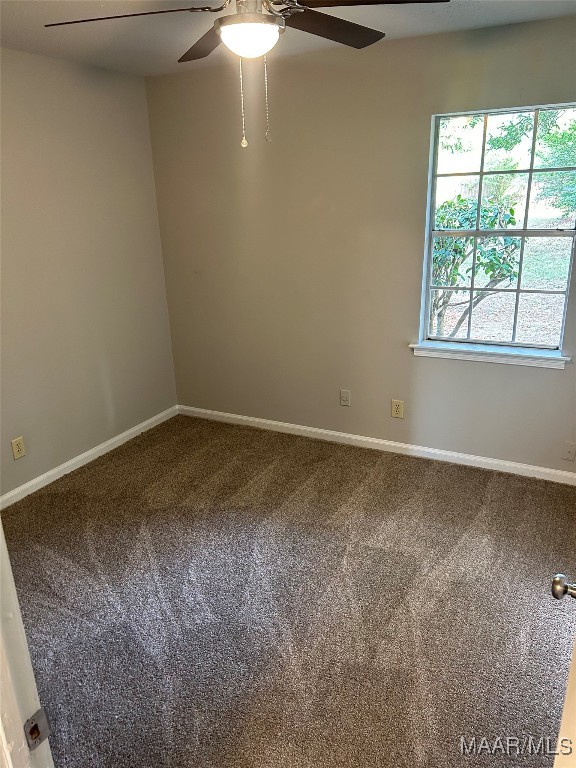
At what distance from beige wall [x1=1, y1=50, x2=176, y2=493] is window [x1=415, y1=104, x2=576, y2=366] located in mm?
1935

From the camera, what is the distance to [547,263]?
285 centimetres

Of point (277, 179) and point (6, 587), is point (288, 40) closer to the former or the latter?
point (277, 179)

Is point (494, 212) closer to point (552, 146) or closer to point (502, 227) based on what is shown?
point (502, 227)

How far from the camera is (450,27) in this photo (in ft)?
8.50

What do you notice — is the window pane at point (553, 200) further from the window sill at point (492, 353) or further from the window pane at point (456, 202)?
the window sill at point (492, 353)

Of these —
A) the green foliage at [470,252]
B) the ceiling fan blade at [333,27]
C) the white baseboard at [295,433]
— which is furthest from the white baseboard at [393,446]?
the ceiling fan blade at [333,27]

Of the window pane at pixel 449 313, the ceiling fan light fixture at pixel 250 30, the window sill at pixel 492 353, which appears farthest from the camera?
the window pane at pixel 449 313

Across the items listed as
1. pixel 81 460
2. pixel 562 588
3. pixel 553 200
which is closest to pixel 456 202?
pixel 553 200

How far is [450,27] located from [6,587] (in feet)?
9.77

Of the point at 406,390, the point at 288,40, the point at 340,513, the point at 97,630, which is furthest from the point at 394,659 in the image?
the point at 288,40

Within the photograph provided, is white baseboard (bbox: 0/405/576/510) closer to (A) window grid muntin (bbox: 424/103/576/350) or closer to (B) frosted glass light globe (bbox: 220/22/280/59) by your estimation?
(A) window grid muntin (bbox: 424/103/576/350)

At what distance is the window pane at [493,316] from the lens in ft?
9.88

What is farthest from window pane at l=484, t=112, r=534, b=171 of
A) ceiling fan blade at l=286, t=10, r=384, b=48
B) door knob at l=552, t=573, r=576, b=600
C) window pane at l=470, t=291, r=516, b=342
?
door knob at l=552, t=573, r=576, b=600

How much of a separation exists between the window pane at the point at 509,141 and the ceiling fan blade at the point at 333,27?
1071mm
